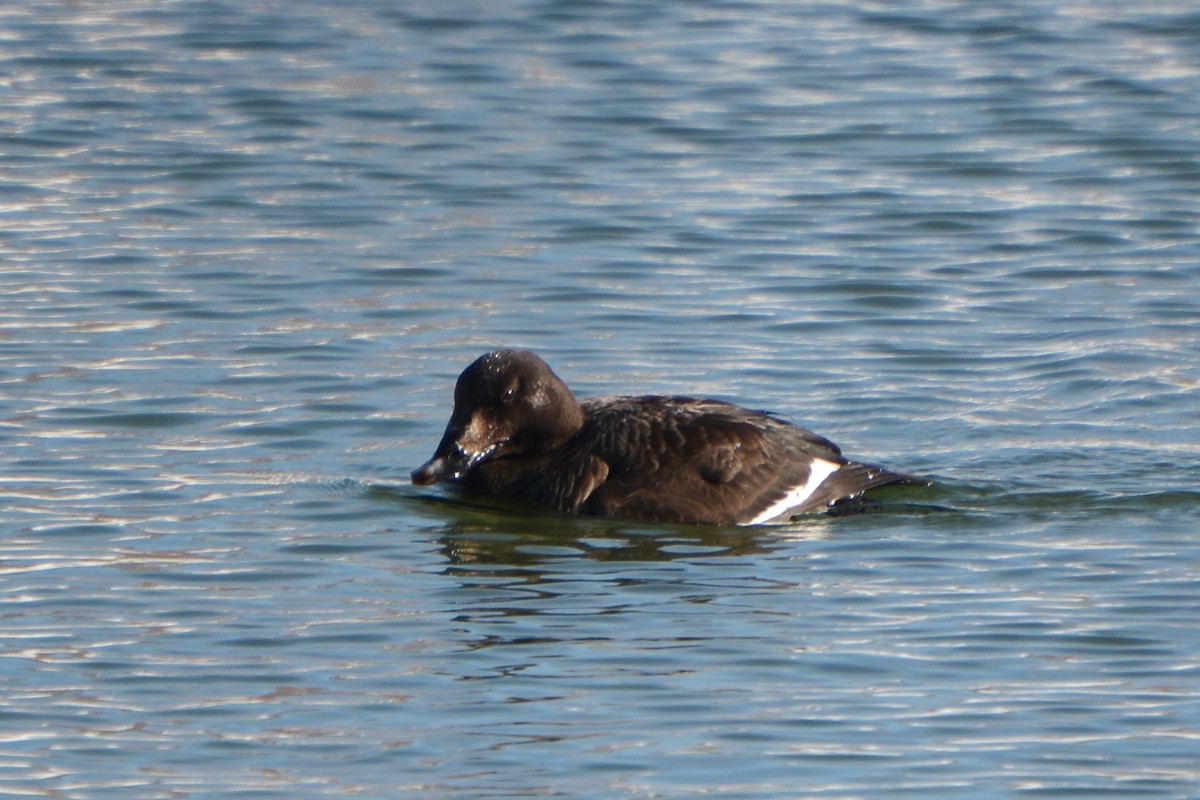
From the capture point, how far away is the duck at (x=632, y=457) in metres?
10.2

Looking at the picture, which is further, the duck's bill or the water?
the duck's bill

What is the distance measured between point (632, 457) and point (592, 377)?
2406mm

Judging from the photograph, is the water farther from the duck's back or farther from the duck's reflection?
the duck's back

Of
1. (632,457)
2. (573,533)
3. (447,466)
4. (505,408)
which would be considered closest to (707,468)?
(632,457)

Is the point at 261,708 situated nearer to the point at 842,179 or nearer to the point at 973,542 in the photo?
the point at 973,542

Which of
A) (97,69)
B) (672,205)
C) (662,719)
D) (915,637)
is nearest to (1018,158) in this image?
(672,205)

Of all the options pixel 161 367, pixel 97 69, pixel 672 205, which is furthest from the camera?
pixel 97 69

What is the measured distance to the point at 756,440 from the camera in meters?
10.4

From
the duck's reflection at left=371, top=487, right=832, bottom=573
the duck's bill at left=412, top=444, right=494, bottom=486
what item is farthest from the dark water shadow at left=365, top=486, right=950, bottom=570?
the duck's bill at left=412, top=444, right=494, bottom=486

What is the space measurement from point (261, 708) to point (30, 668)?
0.97 metres

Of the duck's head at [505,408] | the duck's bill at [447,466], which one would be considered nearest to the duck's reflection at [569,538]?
the duck's bill at [447,466]

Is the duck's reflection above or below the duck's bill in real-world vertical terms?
below

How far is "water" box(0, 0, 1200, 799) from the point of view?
7617mm

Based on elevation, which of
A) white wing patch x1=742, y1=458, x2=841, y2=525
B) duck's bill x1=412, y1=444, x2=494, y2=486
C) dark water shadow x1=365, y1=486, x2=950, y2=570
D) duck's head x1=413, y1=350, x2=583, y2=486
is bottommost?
dark water shadow x1=365, y1=486, x2=950, y2=570
